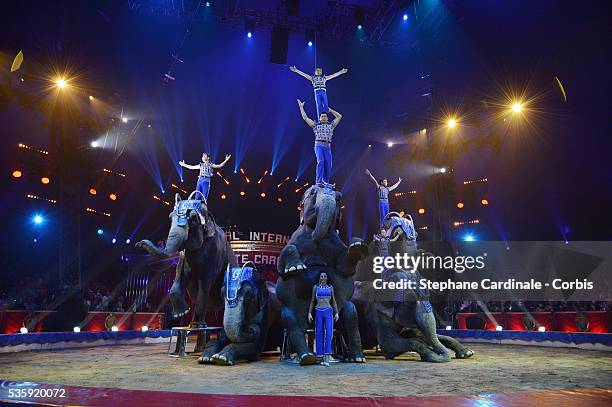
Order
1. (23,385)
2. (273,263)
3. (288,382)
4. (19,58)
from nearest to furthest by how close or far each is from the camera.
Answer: (23,385), (288,382), (19,58), (273,263)

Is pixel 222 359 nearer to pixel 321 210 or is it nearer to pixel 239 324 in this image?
pixel 239 324

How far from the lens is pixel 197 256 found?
29.3 ft

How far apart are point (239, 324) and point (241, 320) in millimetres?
73

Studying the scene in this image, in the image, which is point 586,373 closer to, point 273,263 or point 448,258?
point 448,258

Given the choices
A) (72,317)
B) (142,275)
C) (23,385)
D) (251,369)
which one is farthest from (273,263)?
(23,385)

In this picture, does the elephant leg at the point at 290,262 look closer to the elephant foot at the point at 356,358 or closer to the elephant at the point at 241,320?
the elephant at the point at 241,320

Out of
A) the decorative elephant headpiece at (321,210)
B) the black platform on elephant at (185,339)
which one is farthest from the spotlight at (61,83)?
the decorative elephant headpiece at (321,210)

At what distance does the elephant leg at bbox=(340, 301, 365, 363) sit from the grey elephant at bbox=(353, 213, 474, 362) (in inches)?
29.3

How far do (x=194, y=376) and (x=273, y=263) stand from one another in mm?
15324

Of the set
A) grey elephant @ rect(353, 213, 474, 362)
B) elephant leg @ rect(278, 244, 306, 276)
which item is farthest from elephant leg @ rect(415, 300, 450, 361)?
elephant leg @ rect(278, 244, 306, 276)

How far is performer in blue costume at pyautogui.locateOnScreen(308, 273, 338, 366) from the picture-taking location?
7.27 metres

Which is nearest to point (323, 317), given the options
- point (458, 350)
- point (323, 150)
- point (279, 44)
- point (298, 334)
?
point (298, 334)

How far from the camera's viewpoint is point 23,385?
349cm

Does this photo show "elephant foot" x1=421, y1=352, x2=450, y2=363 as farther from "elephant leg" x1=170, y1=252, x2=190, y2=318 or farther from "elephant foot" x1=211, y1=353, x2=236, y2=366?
"elephant leg" x1=170, y1=252, x2=190, y2=318
